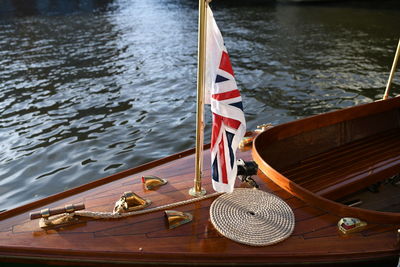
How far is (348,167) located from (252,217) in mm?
2090

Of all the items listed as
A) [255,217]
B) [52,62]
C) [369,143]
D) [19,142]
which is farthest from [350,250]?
[52,62]

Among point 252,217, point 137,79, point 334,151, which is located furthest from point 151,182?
point 137,79

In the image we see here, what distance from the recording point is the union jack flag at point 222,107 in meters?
3.04

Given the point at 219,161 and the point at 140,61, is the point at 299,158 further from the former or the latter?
the point at 140,61

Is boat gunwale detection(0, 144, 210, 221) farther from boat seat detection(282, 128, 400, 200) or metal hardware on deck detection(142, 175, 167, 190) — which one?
boat seat detection(282, 128, 400, 200)

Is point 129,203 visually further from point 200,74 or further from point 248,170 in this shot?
point 200,74

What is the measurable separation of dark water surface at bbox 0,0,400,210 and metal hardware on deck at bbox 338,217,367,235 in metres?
4.36

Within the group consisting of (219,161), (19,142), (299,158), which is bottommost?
(19,142)

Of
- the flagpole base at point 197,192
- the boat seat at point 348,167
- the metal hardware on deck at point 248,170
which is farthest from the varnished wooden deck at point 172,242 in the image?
the boat seat at point 348,167

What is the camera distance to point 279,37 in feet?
55.4

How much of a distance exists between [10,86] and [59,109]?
105 inches

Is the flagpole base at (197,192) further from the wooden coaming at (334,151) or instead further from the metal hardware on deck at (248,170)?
the wooden coaming at (334,151)

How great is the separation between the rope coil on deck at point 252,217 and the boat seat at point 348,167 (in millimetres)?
826

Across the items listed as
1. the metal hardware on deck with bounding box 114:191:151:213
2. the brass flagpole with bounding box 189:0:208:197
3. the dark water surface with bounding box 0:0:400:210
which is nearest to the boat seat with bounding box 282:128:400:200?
the brass flagpole with bounding box 189:0:208:197
